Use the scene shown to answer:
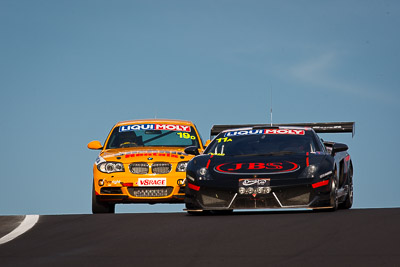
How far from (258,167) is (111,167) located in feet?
11.4

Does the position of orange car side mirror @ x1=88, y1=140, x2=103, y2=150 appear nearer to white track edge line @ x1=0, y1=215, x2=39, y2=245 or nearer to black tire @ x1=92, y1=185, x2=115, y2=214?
black tire @ x1=92, y1=185, x2=115, y2=214

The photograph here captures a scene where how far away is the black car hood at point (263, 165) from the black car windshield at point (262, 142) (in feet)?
1.82

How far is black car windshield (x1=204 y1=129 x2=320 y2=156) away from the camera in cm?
1290

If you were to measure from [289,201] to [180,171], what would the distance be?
3257 millimetres

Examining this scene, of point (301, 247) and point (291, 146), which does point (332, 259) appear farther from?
point (291, 146)

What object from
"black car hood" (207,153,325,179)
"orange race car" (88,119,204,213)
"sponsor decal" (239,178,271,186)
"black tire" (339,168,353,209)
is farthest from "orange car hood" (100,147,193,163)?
"sponsor decal" (239,178,271,186)

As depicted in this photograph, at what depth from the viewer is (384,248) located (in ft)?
24.0

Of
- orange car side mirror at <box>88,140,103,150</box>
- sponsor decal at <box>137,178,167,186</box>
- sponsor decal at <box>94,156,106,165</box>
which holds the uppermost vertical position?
orange car side mirror at <box>88,140,103,150</box>

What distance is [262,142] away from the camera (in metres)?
13.1

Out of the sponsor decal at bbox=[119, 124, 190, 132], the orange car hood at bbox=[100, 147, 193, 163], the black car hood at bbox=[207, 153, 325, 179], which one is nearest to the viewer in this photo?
the black car hood at bbox=[207, 153, 325, 179]

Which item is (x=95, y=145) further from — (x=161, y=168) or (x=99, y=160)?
(x=161, y=168)

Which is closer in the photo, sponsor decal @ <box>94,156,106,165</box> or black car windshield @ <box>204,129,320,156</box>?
black car windshield @ <box>204,129,320,156</box>

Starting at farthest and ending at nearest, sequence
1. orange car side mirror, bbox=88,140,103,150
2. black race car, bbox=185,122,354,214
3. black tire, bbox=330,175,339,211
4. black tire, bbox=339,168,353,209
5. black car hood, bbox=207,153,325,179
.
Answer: orange car side mirror, bbox=88,140,103,150, black tire, bbox=339,168,353,209, black tire, bbox=330,175,339,211, black car hood, bbox=207,153,325,179, black race car, bbox=185,122,354,214

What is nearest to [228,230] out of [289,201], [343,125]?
[289,201]
